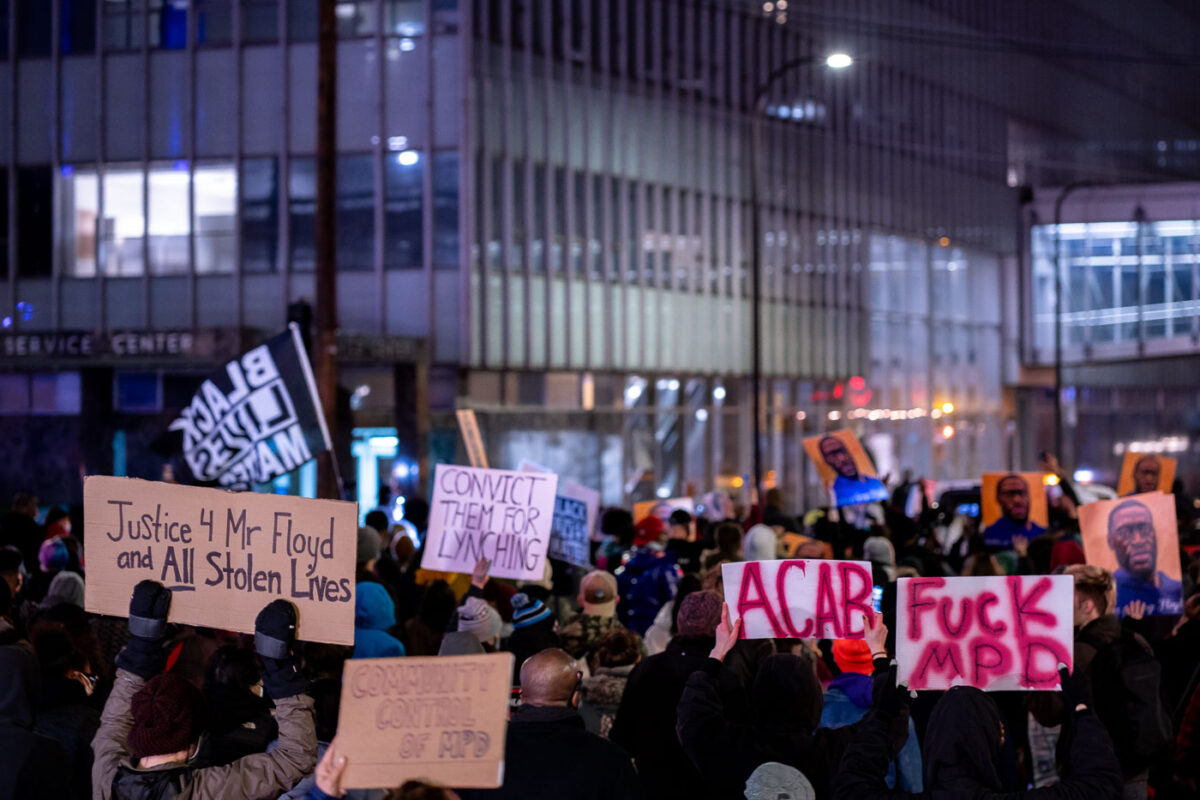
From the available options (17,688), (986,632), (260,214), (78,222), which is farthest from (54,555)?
(78,222)

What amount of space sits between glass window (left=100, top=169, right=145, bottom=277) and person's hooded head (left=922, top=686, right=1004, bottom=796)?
2732 cm

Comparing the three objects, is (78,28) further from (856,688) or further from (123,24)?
(856,688)

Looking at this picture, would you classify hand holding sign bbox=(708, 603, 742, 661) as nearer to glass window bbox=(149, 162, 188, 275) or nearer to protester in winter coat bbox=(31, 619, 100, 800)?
protester in winter coat bbox=(31, 619, 100, 800)

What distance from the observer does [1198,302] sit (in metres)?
50.9

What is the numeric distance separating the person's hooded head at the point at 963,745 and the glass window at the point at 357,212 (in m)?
25.1

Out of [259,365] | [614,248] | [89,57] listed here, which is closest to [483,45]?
[614,248]

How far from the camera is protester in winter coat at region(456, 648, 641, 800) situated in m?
4.71

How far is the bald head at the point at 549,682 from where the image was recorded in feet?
16.4

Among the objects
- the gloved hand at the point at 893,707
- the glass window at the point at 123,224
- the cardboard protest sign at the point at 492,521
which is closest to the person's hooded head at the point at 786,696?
the gloved hand at the point at 893,707

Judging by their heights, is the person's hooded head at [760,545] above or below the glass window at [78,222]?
below

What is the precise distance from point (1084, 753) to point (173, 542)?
3671 mm

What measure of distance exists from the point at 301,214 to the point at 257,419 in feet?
63.3

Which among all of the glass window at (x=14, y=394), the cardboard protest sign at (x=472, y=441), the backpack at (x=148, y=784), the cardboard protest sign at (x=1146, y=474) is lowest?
the backpack at (x=148, y=784)

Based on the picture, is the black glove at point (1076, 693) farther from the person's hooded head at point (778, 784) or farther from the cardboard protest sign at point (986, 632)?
the person's hooded head at point (778, 784)
